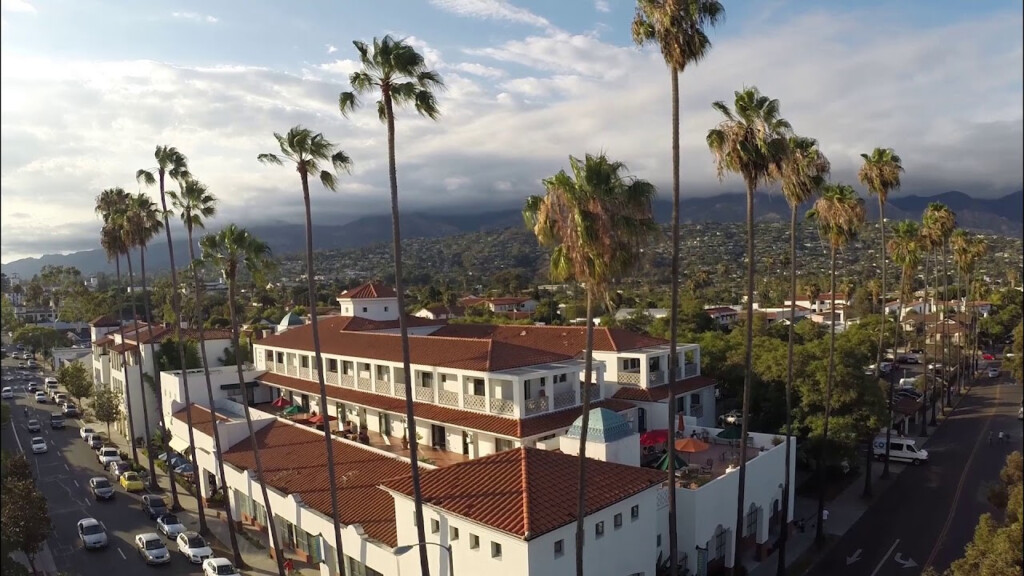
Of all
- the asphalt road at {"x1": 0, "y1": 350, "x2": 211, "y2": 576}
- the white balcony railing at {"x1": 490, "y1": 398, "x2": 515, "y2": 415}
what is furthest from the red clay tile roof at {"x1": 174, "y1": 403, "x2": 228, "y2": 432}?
the white balcony railing at {"x1": 490, "y1": 398, "x2": 515, "y2": 415}

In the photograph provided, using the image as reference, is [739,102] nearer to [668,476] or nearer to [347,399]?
[668,476]

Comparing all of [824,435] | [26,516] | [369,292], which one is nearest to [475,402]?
[824,435]

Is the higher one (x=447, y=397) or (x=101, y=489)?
(x=447, y=397)

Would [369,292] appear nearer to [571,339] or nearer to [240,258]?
[571,339]

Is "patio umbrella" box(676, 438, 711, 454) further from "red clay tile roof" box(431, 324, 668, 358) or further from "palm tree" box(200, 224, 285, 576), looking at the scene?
"palm tree" box(200, 224, 285, 576)

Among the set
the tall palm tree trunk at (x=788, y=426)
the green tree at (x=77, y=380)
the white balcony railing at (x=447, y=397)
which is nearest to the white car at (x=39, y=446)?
the green tree at (x=77, y=380)

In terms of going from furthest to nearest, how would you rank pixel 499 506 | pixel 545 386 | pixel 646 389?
pixel 646 389
pixel 545 386
pixel 499 506

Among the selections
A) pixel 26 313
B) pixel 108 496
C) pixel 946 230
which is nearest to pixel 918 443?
pixel 946 230
